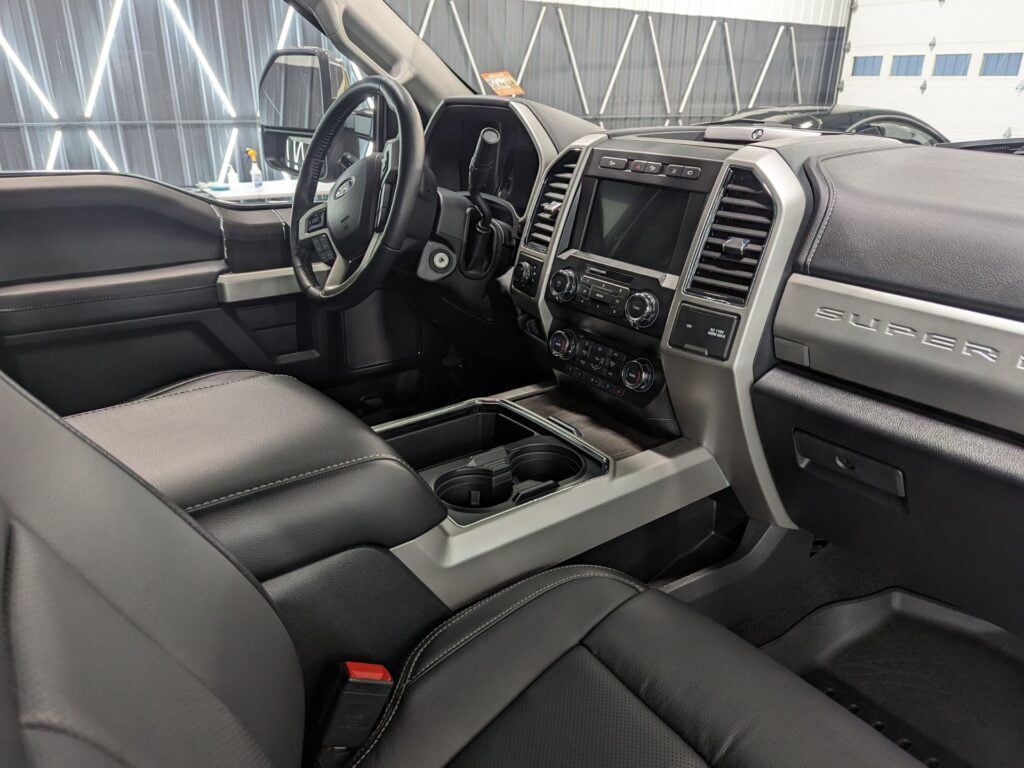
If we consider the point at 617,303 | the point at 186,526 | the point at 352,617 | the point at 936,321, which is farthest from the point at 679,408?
the point at 186,526

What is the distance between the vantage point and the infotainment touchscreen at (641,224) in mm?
1350

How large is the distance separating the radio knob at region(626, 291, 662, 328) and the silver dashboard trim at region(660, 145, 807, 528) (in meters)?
0.04

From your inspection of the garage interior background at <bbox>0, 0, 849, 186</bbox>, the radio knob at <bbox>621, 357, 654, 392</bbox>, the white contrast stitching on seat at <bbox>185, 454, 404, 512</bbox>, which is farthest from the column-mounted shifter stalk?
the garage interior background at <bbox>0, 0, 849, 186</bbox>

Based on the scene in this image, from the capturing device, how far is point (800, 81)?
9.84m

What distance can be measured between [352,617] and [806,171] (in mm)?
1011

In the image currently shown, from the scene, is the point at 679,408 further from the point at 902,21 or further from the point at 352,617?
the point at 902,21

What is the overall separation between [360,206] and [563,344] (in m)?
0.53

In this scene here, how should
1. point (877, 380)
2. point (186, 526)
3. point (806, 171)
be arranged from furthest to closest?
1. point (806, 171)
2. point (877, 380)
3. point (186, 526)

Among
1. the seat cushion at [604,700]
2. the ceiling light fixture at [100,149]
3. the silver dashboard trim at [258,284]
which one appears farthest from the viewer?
the ceiling light fixture at [100,149]

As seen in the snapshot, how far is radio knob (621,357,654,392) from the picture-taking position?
1459mm

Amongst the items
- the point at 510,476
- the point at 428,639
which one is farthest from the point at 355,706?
the point at 510,476

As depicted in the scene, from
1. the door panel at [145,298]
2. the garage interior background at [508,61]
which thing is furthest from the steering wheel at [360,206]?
the garage interior background at [508,61]

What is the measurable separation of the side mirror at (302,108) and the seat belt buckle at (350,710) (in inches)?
52.4

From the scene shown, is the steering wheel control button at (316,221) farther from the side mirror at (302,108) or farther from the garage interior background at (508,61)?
the garage interior background at (508,61)
